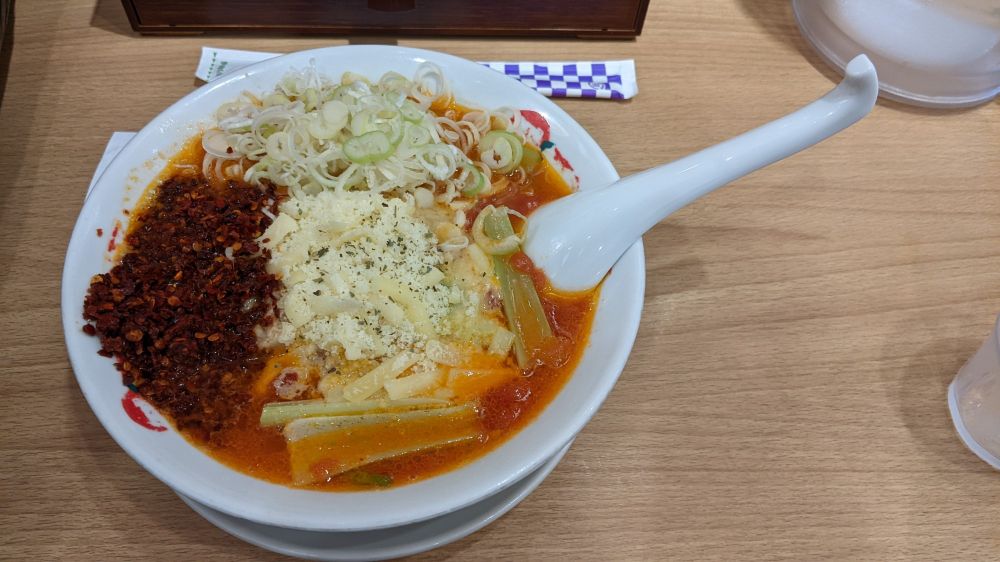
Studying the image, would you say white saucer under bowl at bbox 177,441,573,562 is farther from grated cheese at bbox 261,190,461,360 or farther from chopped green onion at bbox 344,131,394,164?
chopped green onion at bbox 344,131,394,164

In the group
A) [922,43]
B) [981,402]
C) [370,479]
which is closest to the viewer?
[370,479]

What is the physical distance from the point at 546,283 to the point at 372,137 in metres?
0.44

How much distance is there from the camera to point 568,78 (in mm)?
1748

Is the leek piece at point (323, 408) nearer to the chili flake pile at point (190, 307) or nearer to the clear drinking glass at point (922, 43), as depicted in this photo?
the chili flake pile at point (190, 307)

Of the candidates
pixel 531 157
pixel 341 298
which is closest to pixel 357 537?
pixel 341 298

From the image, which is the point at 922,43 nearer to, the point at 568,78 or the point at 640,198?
the point at 568,78

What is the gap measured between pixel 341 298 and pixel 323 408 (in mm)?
189

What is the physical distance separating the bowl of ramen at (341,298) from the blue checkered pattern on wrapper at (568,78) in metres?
0.31

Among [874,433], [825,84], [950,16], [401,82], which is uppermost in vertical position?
[950,16]

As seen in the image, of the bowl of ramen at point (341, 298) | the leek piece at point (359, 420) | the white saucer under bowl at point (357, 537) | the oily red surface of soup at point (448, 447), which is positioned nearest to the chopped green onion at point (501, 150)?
the bowl of ramen at point (341, 298)

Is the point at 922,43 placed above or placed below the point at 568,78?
above

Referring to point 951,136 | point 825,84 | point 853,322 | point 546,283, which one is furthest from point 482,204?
point 951,136

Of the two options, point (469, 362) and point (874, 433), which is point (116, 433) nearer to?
point (469, 362)

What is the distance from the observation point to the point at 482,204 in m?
1.36
